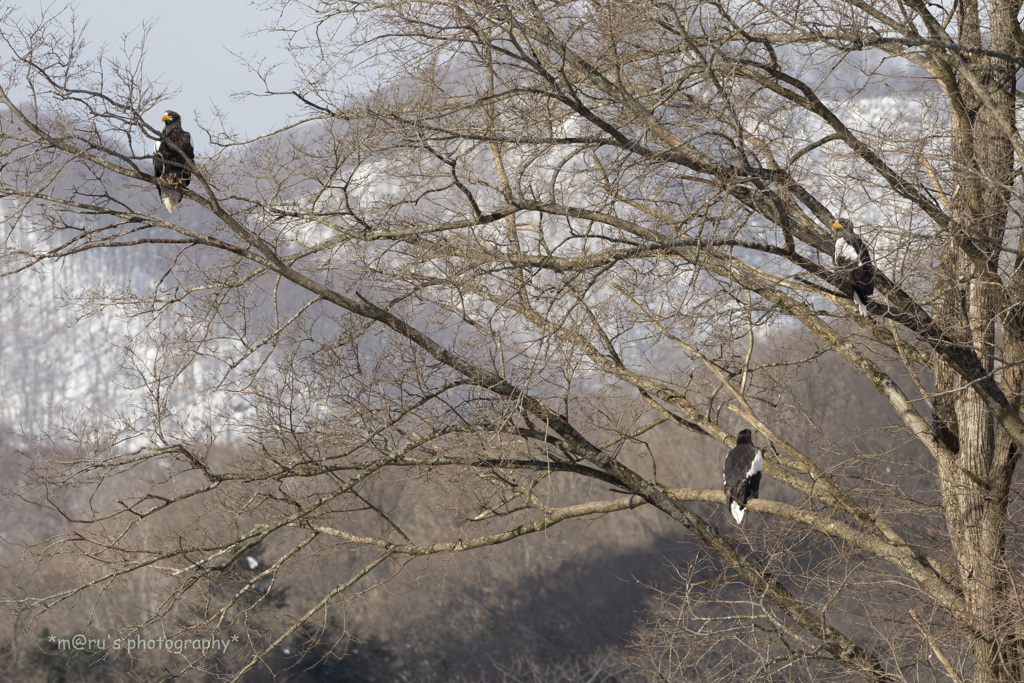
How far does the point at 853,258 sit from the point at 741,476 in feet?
6.88

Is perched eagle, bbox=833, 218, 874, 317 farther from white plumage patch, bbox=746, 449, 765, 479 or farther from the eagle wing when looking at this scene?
the eagle wing

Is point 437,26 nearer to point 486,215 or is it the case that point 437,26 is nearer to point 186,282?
point 486,215

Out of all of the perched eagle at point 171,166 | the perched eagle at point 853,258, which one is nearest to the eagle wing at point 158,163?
the perched eagle at point 171,166

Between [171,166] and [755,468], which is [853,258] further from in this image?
[171,166]

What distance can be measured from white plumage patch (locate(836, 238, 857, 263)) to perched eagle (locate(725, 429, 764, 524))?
6.28 feet

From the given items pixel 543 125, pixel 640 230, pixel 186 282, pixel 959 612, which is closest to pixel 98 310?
pixel 186 282

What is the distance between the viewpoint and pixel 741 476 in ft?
21.4

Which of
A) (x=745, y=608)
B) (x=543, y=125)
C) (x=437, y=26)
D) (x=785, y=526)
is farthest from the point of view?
(x=745, y=608)

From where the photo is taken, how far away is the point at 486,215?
6020 mm

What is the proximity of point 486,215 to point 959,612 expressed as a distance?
16.1 ft

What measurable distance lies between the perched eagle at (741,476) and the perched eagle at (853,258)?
5.21ft

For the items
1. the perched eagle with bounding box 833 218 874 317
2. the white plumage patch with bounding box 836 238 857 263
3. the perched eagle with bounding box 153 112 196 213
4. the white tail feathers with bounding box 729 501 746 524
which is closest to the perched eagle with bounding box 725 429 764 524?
the white tail feathers with bounding box 729 501 746 524

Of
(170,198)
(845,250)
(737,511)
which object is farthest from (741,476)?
(170,198)

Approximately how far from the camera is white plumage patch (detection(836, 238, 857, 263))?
5.24 meters
